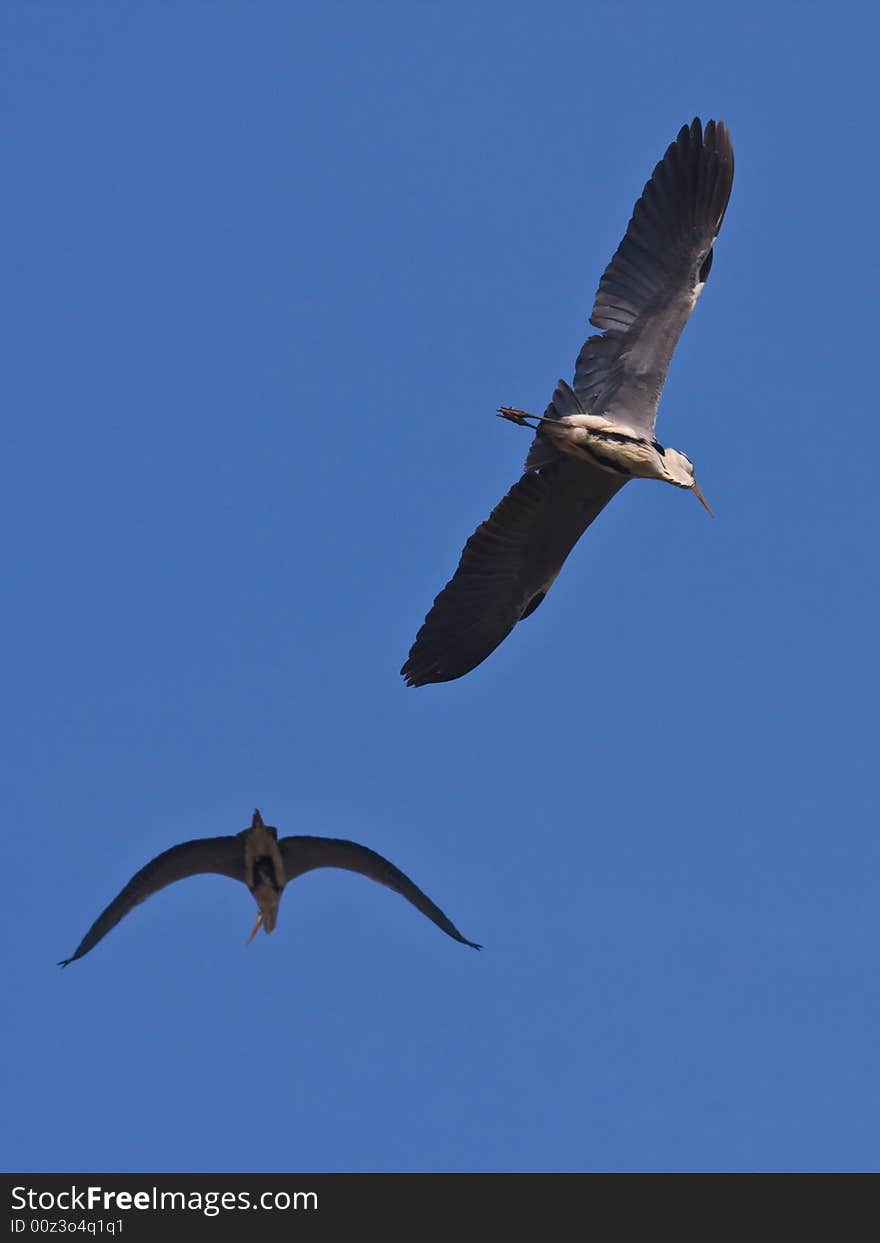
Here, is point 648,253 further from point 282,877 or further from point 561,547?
point 282,877

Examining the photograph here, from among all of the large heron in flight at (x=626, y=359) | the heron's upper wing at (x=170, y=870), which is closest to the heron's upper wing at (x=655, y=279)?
the large heron in flight at (x=626, y=359)

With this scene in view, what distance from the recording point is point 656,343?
90.9 ft

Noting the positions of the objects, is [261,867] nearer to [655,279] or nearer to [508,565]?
[508,565]

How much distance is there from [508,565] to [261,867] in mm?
3676

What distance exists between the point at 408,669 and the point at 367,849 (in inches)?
108

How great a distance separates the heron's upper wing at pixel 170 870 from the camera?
85.1 feet

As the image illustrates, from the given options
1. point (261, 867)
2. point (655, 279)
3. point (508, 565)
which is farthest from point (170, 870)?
point (655, 279)

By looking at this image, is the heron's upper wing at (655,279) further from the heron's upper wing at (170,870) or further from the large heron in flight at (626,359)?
the heron's upper wing at (170,870)

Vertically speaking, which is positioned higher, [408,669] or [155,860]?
[408,669]

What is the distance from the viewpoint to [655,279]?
91.4 ft

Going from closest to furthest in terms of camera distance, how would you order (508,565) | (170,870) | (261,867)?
(170,870), (261,867), (508,565)

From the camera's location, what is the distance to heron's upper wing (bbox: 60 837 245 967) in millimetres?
25938
